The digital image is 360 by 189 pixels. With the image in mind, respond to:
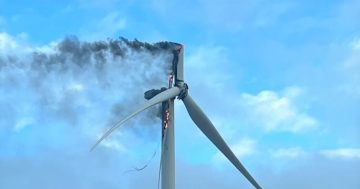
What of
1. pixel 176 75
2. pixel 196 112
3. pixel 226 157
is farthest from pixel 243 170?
pixel 176 75

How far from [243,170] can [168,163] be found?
39.9ft

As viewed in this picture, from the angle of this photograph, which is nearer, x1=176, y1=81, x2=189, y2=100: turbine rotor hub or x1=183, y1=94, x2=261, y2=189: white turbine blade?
x1=176, y1=81, x2=189, y2=100: turbine rotor hub

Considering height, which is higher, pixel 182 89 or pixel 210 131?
pixel 182 89

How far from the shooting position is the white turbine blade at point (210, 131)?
249ft

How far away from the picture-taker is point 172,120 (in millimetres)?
73312

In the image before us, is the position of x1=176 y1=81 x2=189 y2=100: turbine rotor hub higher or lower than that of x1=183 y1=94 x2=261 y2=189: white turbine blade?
higher

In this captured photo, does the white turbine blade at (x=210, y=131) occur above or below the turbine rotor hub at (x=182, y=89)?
below

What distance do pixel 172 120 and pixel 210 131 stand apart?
584 centimetres

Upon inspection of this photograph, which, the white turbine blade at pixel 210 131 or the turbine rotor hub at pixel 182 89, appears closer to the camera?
the turbine rotor hub at pixel 182 89

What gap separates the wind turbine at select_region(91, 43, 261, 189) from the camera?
Result: 70.4 m

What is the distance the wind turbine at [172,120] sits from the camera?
2773 inches

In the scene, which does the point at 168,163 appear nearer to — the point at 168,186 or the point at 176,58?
the point at 168,186

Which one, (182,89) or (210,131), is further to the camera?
(210,131)

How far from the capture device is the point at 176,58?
75750 millimetres
